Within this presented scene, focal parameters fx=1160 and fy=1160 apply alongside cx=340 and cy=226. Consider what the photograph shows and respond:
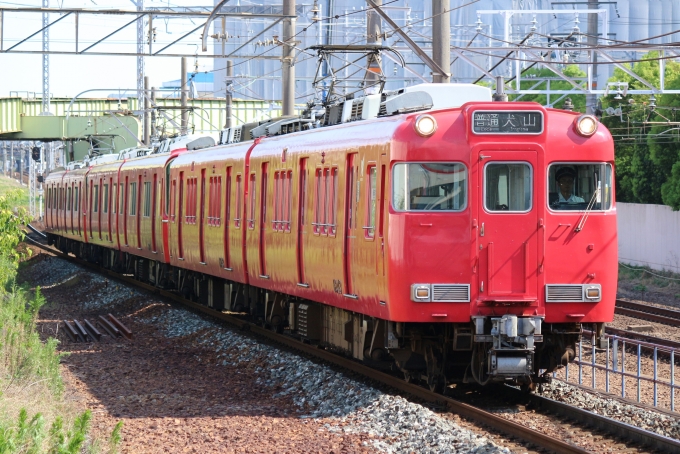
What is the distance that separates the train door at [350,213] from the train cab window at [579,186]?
87.6 inches

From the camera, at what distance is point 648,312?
72.8ft

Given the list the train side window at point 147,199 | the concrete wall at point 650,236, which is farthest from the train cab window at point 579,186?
the concrete wall at point 650,236

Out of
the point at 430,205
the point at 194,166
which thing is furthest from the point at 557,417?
the point at 194,166

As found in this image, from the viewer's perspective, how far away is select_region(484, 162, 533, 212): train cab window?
11289 millimetres

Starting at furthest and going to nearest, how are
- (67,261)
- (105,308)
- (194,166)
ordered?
(67,261), (105,308), (194,166)

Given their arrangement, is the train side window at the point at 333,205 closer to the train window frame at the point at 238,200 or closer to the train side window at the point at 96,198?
the train window frame at the point at 238,200

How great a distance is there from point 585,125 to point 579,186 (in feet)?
1.99

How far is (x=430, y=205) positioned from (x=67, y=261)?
28824 millimetres

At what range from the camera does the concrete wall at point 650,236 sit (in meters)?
31.3

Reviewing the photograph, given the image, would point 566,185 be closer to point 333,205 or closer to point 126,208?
point 333,205

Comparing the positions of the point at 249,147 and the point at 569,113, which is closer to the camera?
the point at 569,113

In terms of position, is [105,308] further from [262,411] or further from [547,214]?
[547,214]

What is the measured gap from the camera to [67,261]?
38.3m

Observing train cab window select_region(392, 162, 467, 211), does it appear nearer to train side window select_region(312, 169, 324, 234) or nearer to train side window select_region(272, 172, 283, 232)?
train side window select_region(312, 169, 324, 234)
